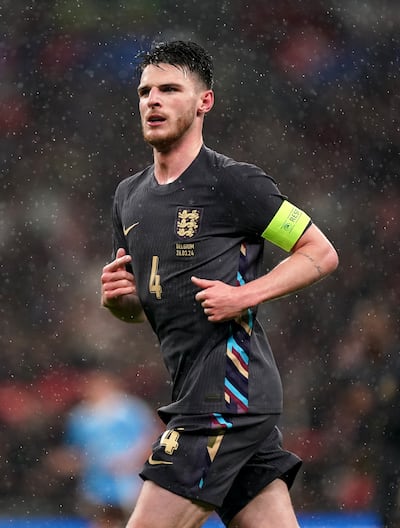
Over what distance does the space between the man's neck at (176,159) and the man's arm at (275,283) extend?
0.39 meters

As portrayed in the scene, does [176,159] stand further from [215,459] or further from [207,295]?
[215,459]

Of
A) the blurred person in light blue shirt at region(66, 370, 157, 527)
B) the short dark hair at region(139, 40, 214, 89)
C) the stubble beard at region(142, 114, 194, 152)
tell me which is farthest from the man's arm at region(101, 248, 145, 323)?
the blurred person in light blue shirt at region(66, 370, 157, 527)

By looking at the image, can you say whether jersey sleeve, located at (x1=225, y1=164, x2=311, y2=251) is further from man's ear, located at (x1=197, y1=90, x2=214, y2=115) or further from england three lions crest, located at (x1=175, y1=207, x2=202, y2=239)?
man's ear, located at (x1=197, y1=90, x2=214, y2=115)

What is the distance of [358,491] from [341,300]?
1.26 meters

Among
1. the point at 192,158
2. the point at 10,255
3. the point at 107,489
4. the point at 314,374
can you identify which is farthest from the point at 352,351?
the point at 192,158

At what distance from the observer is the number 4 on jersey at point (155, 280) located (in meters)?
3.13

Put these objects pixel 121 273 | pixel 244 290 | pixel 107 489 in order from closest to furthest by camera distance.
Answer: pixel 244 290 → pixel 121 273 → pixel 107 489

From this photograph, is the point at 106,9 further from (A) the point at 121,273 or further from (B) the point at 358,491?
(A) the point at 121,273

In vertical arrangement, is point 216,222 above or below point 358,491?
above

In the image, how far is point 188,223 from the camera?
122 inches

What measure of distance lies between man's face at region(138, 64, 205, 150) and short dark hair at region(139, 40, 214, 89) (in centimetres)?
2

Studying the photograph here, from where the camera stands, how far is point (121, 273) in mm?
A: 3178

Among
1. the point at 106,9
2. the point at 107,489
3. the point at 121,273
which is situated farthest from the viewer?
the point at 106,9

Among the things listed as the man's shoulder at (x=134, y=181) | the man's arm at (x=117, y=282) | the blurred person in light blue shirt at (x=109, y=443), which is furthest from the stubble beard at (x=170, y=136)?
the blurred person in light blue shirt at (x=109, y=443)
